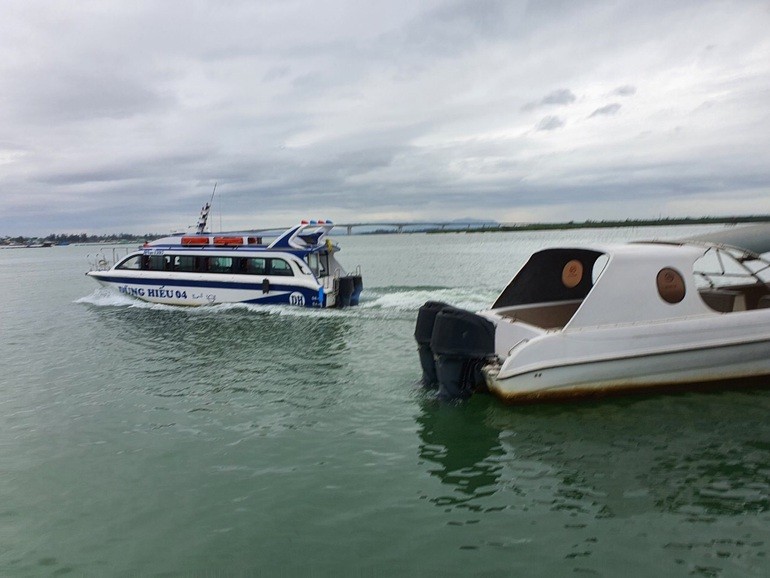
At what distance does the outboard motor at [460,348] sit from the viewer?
894 cm

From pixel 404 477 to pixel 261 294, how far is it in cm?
1658

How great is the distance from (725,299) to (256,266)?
1696 centimetres

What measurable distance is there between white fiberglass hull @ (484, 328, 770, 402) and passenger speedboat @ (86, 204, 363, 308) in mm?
13728

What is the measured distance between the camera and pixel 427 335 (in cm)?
962

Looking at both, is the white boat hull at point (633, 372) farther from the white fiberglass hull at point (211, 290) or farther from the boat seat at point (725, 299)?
the white fiberglass hull at point (211, 290)

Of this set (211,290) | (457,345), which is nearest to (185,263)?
(211,290)

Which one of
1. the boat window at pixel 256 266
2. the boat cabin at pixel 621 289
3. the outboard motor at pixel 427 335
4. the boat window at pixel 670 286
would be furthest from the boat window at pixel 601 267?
the boat window at pixel 256 266

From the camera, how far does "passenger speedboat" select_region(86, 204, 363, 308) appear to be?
883 inches

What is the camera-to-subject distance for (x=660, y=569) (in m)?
5.09

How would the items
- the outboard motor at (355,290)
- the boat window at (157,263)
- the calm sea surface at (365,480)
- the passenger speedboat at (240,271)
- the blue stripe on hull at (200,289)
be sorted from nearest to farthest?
the calm sea surface at (365,480) → the blue stripe on hull at (200,289) → the passenger speedboat at (240,271) → the outboard motor at (355,290) → the boat window at (157,263)

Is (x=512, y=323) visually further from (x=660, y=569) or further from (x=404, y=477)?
(x=660, y=569)

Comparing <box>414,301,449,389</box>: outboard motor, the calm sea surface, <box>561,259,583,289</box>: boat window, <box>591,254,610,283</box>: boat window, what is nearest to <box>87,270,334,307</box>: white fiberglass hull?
the calm sea surface

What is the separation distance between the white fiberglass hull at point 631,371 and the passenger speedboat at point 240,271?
45.0 feet

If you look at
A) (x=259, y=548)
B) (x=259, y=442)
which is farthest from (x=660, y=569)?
(x=259, y=442)
